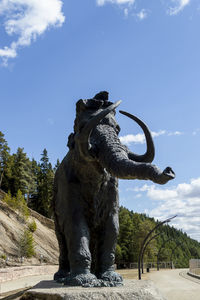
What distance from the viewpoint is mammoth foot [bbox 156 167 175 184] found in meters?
1.92

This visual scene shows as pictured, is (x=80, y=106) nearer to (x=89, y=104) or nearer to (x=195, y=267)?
(x=89, y=104)

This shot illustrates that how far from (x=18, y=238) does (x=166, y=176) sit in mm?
34980

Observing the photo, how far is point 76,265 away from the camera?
9.05ft

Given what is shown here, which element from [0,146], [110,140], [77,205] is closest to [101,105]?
[110,140]

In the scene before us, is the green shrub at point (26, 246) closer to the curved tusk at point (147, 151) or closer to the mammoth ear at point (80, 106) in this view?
the mammoth ear at point (80, 106)

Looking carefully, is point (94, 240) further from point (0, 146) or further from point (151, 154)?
point (0, 146)

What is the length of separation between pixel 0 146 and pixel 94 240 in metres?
45.1

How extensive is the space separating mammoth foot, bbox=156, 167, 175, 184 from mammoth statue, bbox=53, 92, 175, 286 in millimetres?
666

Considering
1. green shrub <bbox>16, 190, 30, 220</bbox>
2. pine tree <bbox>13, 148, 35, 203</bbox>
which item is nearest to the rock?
green shrub <bbox>16, 190, 30, 220</bbox>

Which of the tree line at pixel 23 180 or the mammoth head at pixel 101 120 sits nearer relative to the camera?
the mammoth head at pixel 101 120

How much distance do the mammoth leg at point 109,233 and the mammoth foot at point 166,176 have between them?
126cm

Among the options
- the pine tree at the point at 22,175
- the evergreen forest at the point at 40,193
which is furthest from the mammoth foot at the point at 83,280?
the pine tree at the point at 22,175

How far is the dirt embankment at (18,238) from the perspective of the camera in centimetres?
3148

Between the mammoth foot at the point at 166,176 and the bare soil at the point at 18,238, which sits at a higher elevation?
the bare soil at the point at 18,238
